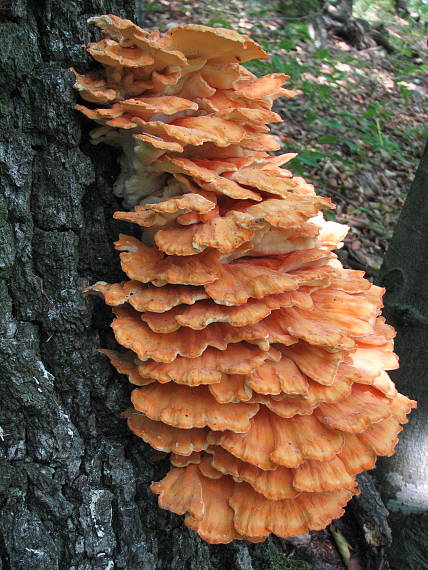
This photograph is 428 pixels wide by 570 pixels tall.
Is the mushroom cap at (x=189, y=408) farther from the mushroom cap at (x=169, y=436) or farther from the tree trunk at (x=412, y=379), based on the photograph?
the tree trunk at (x=412, y=379)

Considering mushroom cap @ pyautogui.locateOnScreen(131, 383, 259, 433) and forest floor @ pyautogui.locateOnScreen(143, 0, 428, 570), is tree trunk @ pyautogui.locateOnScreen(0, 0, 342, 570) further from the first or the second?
forest floor @ pyautogui.locateOnScreen(143, 0, 428, 570)

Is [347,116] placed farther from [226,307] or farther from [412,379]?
[226,307]

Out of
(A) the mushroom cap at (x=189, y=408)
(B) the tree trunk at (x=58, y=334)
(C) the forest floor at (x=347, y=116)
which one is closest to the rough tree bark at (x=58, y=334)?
(B) the tree trunk at (x=58, y=334)

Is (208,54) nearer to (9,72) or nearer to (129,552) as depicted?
(9,72)

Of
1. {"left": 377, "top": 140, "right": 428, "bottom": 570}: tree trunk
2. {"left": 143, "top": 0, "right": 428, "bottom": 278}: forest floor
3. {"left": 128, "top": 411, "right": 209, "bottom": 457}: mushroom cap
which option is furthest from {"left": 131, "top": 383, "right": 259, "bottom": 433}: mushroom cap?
{"left": 143, "top": 0, "right": 428, "bottom": 278}: forest floor

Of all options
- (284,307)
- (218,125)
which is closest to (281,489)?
(284,307)

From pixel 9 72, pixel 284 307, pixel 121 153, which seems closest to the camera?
pixel 9 72
